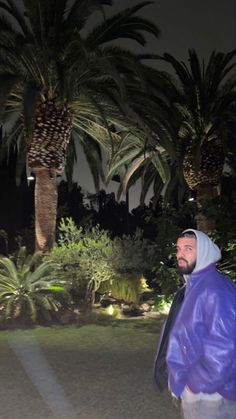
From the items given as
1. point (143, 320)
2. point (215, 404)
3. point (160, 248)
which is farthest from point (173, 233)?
point (215, 404)

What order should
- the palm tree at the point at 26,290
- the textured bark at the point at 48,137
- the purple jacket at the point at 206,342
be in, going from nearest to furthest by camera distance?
the purple jacket at the point at 206,342, the palm tree at the point at 26,290, the textured bark at the point at 48,137

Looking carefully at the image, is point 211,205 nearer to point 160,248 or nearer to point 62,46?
point 160,248

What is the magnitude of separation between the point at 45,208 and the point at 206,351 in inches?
429

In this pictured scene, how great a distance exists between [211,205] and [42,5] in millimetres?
7101

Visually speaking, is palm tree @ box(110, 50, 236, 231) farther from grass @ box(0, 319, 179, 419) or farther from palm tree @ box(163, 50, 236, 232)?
grass @ box(0, 319, 179, 419)

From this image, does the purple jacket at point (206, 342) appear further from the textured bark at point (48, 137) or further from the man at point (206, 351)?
the textured bark at point (48, 137)

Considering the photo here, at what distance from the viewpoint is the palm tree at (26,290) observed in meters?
9.98

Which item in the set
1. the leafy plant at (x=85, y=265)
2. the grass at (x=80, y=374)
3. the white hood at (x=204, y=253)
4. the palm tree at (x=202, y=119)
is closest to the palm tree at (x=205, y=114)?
the palm tree at (x=202, y=119)

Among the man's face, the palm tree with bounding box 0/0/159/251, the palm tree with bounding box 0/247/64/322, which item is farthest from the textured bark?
the man's face

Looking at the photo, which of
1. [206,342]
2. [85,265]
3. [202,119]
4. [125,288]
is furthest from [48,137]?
[206,342]

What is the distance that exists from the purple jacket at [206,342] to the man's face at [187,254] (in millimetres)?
133

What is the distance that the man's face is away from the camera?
9.11 feet

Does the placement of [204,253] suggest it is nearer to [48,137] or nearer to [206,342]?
[206,342]

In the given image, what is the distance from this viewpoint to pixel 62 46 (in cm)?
1291
